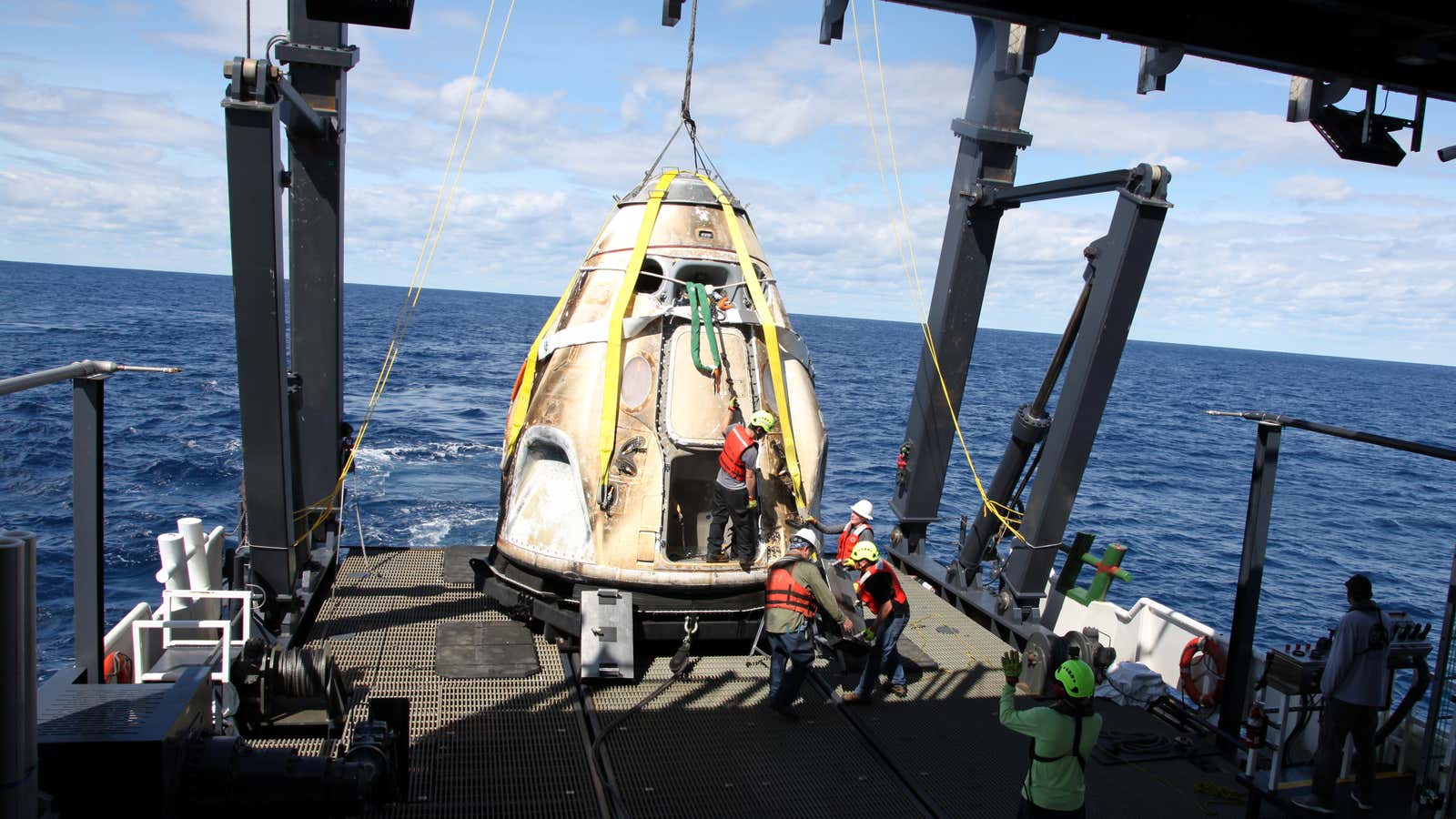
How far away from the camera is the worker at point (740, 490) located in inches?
349

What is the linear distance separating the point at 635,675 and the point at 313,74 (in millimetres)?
6293

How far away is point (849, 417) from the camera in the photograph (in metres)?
41.6

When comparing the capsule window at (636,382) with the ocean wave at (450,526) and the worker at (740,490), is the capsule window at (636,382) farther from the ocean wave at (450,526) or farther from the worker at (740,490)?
the ocean wave at (450,526)

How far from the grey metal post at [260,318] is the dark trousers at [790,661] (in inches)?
166

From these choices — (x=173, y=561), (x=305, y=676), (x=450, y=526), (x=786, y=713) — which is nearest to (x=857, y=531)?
(x=786, y=713)

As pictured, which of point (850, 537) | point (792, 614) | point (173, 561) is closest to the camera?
point (792, 614)

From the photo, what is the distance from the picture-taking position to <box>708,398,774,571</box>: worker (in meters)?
8.88

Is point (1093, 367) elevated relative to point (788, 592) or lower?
elevated

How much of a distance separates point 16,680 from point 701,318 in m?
7.23

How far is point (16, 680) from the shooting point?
279 cm

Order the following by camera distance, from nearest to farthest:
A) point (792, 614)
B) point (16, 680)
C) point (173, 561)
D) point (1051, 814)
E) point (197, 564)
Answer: point (16, 680), point (1051, 814), point (792, 614), point (173, 561), point (197, 564)

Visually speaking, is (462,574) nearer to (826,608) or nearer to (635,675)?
(635,675)

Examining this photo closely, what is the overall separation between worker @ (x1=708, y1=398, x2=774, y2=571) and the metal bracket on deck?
40.3 inches

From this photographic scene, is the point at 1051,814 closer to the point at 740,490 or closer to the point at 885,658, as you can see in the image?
the point at 885,658
